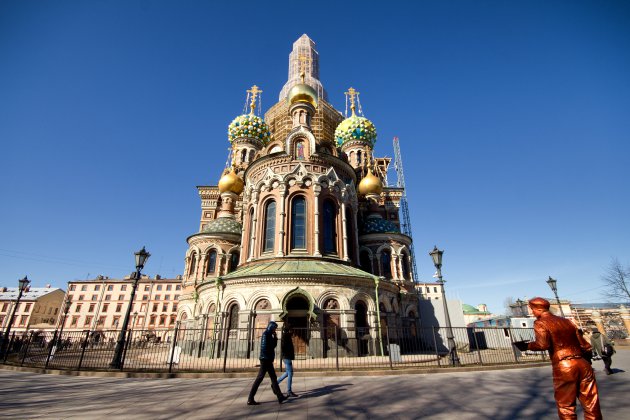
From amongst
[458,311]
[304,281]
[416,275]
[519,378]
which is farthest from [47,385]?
[416,275]

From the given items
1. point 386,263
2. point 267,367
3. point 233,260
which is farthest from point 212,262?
point 267,367

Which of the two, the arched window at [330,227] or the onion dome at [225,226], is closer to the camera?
the arched window at [330,227]

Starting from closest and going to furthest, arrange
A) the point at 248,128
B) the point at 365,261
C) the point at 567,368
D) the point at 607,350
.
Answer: the point at 567,368, the point at 607,350, the point at 365,261, the point at 248,128

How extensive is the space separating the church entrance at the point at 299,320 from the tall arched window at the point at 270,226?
539cm

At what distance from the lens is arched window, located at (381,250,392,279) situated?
25375 millimetres

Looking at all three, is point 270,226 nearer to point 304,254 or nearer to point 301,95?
point 304,254

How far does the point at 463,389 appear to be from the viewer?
7.66 meters

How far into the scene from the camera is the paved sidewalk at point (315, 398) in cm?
564

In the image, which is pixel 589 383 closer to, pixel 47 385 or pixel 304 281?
pixel 47 385

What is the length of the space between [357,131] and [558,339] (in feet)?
110

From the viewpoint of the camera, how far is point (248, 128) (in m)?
36.3

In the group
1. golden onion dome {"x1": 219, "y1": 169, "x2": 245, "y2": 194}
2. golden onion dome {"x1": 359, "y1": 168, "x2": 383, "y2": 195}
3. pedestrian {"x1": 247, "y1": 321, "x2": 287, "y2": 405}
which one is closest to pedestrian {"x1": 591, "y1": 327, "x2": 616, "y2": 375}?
pedestrian {"x1": 247, "y1": 321, "x2": 287, "y2": 405}

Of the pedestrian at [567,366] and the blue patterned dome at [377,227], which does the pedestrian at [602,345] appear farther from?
the blue patterned dome at [377,227]

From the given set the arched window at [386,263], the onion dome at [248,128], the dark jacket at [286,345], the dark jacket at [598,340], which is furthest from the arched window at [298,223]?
the onion dome at [248,128]
